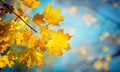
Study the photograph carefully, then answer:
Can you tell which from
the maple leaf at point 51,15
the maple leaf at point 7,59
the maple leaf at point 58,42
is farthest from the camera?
the maple leaf at point 7,59

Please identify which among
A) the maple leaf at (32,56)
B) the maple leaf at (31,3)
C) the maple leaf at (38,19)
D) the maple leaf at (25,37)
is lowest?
the maple leaf at (32,56)

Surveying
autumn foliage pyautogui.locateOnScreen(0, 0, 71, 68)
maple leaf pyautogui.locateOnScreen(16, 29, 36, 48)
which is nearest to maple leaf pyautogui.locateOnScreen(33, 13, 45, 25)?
autumn foliage pyautogui.locateOnScreen(0, 0, 71, 68)

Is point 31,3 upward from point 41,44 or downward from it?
upward

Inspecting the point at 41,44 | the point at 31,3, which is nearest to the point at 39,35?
the point at 41,44

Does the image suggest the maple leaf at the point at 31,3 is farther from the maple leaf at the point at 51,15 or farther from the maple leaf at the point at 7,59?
the maple leaf at the point at 7,59

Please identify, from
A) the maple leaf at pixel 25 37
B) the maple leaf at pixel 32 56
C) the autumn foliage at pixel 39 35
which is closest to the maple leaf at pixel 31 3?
the autumn foliage at pixel 39 35

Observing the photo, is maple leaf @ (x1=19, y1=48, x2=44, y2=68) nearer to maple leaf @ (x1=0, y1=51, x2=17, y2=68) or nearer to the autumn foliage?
the autumn foliage

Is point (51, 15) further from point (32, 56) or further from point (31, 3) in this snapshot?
point (32, 56)

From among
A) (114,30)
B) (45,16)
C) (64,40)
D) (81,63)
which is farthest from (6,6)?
(81,63)
